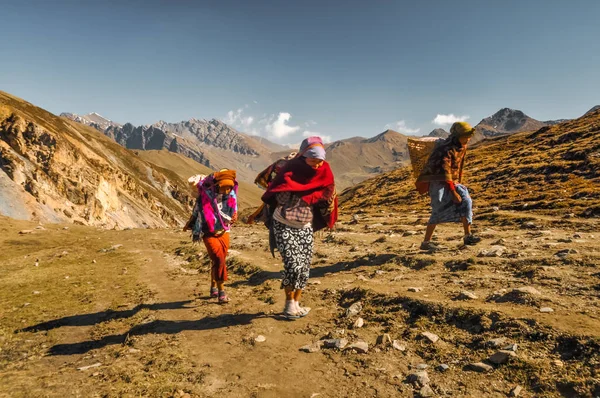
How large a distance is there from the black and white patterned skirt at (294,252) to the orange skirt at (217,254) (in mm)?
2049

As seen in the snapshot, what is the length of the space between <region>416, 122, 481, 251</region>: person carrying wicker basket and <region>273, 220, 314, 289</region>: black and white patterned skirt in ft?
14.9

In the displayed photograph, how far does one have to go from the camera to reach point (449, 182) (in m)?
9.09

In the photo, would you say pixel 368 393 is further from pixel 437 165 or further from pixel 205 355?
pixel 437 165

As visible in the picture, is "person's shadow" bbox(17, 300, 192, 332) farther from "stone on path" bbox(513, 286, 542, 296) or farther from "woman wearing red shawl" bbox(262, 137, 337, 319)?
"stone on path" bbox(513, 286, 542, 296)

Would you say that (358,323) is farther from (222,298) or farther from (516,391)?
(222,298)

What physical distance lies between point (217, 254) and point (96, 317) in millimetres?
2873

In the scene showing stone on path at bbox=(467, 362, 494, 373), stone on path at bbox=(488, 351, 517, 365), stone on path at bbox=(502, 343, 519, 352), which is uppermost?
stone on path at bbox=(502, 343, 519, 352)

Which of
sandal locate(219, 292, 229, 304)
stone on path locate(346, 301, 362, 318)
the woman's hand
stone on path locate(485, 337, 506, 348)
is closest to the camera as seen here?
stone on path locate(485, 337, 506, 348)

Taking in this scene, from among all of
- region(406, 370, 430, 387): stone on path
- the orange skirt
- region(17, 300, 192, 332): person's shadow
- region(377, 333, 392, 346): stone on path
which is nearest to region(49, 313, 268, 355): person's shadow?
region(17, 300, 192, 332): person's shadow

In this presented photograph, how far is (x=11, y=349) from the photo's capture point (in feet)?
19.2

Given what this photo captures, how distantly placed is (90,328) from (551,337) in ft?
25.7

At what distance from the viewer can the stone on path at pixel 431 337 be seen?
4.79m

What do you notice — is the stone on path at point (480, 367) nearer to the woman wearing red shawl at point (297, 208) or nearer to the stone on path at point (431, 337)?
the stone on path at point (431, 337)

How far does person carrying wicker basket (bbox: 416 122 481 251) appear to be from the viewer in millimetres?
9164
